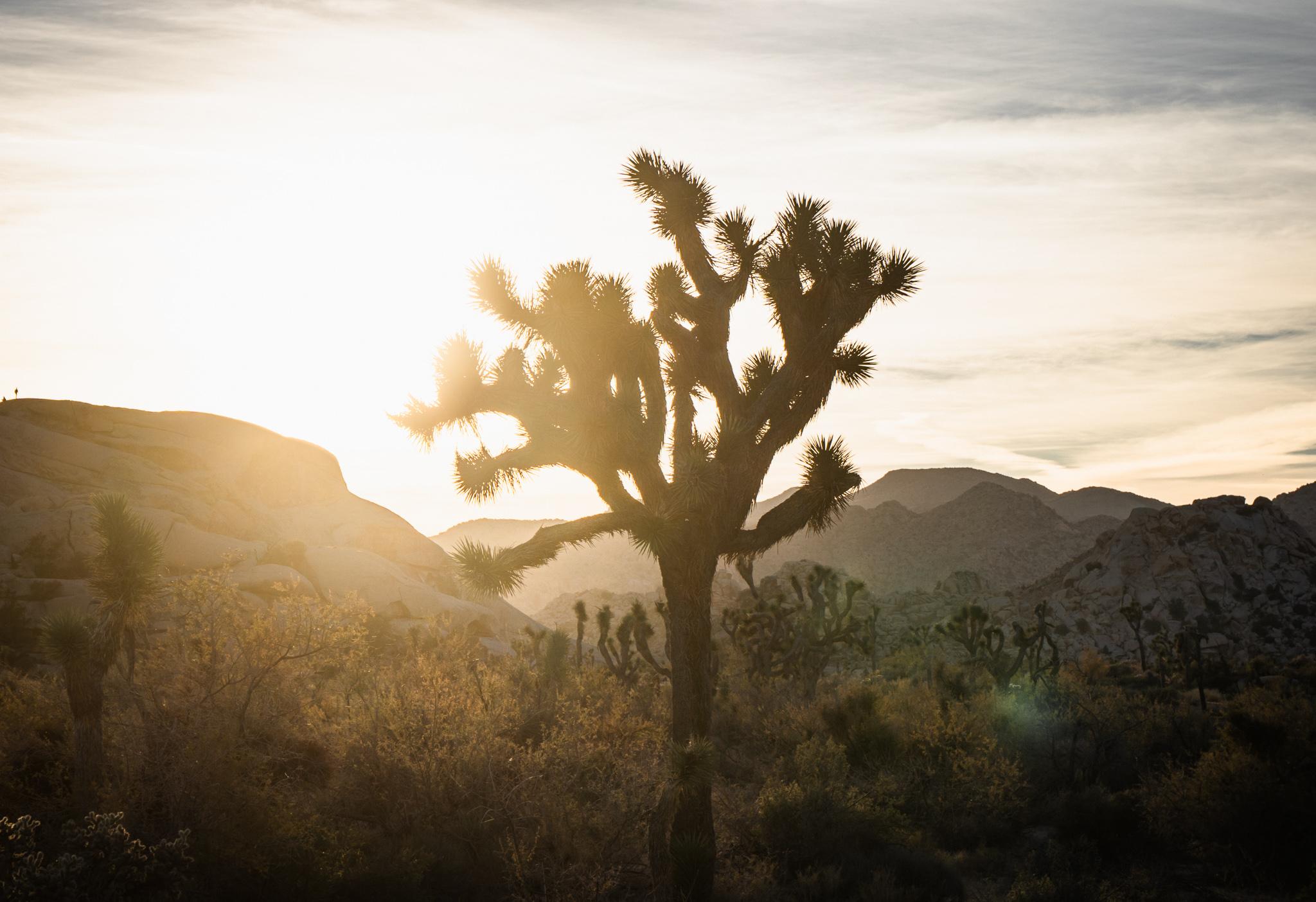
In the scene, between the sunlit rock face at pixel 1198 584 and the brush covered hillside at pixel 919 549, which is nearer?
the sunlit rock face at pixel 1198 584

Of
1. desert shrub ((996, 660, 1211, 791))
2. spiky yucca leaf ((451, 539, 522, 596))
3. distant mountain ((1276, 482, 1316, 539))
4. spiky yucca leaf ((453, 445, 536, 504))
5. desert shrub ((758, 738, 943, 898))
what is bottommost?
desert shrub ((758, 738, 943, 898))

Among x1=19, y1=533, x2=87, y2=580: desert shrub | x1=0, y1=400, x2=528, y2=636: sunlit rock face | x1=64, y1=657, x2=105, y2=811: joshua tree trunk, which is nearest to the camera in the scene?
x1=64, y1=657, x2=105, y2=811: joshua tree trunk

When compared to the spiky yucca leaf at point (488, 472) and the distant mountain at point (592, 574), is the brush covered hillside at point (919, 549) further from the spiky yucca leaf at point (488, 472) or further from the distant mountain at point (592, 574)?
the spiky yucca leaf at point (488, 472)

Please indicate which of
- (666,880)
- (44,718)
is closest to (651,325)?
(666,880)

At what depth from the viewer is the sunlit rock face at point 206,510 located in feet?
110

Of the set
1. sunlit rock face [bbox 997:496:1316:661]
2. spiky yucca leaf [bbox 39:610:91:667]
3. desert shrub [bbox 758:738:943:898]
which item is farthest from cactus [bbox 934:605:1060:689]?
spiky yucca leaf [bbox 39:610:91:667]

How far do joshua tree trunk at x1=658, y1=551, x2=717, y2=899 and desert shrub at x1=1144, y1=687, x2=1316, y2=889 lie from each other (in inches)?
272

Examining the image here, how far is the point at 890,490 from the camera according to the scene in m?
139

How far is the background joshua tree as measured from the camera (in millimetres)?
9898

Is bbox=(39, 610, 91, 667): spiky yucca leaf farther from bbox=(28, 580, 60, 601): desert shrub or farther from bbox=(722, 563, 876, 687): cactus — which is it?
bbox=(28, 580, 60, 601): desert shrub

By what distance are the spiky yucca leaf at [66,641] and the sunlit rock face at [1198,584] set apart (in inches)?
1716

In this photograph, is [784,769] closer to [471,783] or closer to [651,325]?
[471,783]

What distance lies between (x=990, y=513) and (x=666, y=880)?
80.9 m

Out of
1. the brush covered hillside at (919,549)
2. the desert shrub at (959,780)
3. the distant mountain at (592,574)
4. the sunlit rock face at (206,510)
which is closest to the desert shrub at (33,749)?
the sunlit rock face at (206,510)
